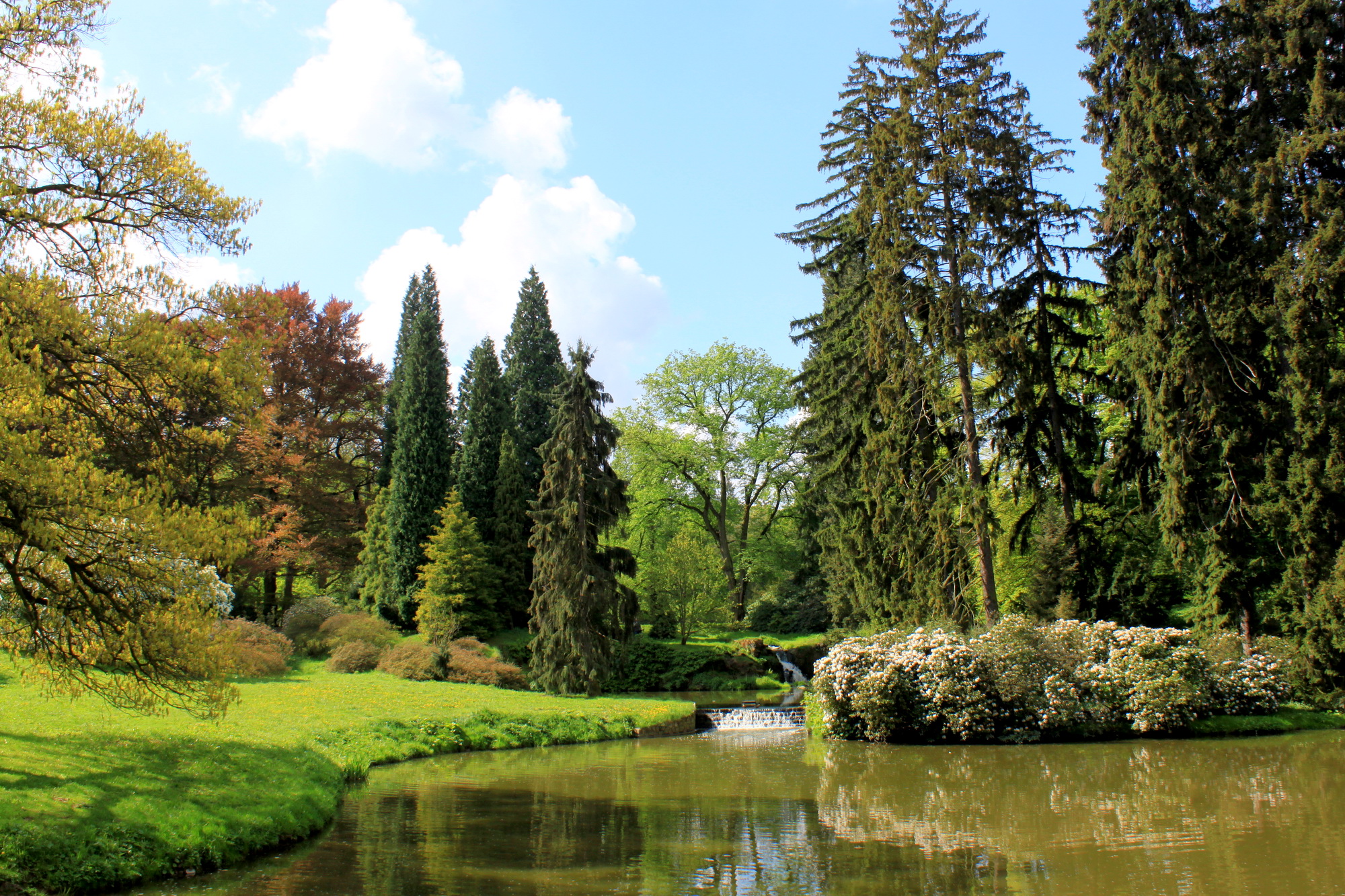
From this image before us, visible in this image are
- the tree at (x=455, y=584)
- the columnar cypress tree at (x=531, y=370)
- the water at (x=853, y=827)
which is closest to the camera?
A: the water at (x=853, y=827)

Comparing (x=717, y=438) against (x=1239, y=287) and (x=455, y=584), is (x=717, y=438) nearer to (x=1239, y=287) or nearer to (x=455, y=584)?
(x=455, y=584)

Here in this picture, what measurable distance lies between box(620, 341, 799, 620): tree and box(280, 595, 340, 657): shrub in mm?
16774

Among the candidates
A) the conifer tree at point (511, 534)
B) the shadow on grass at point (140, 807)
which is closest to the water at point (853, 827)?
the shadow on grass at point (140, 807)

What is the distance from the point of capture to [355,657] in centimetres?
2758

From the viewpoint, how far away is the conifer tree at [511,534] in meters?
37.1

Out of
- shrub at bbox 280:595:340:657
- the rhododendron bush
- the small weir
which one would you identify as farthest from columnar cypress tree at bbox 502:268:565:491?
the rhododendron bush

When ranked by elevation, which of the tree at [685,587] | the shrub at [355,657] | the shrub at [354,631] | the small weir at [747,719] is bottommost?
the small weir at [747,719]

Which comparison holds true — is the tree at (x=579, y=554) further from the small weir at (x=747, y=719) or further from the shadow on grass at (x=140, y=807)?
the shadow on grass at (x=140, y=807)

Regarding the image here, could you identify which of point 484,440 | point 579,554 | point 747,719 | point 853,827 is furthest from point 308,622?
point 853,827

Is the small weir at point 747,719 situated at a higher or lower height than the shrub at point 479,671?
lower

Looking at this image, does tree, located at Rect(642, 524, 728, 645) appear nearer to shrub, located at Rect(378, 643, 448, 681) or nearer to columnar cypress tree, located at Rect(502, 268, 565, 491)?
columnar cypress tree, located at Rect(502, 268, 565, 491)

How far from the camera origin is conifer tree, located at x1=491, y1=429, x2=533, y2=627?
122ft

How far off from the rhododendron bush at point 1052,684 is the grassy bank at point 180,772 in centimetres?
741

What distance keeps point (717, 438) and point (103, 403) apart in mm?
35809
